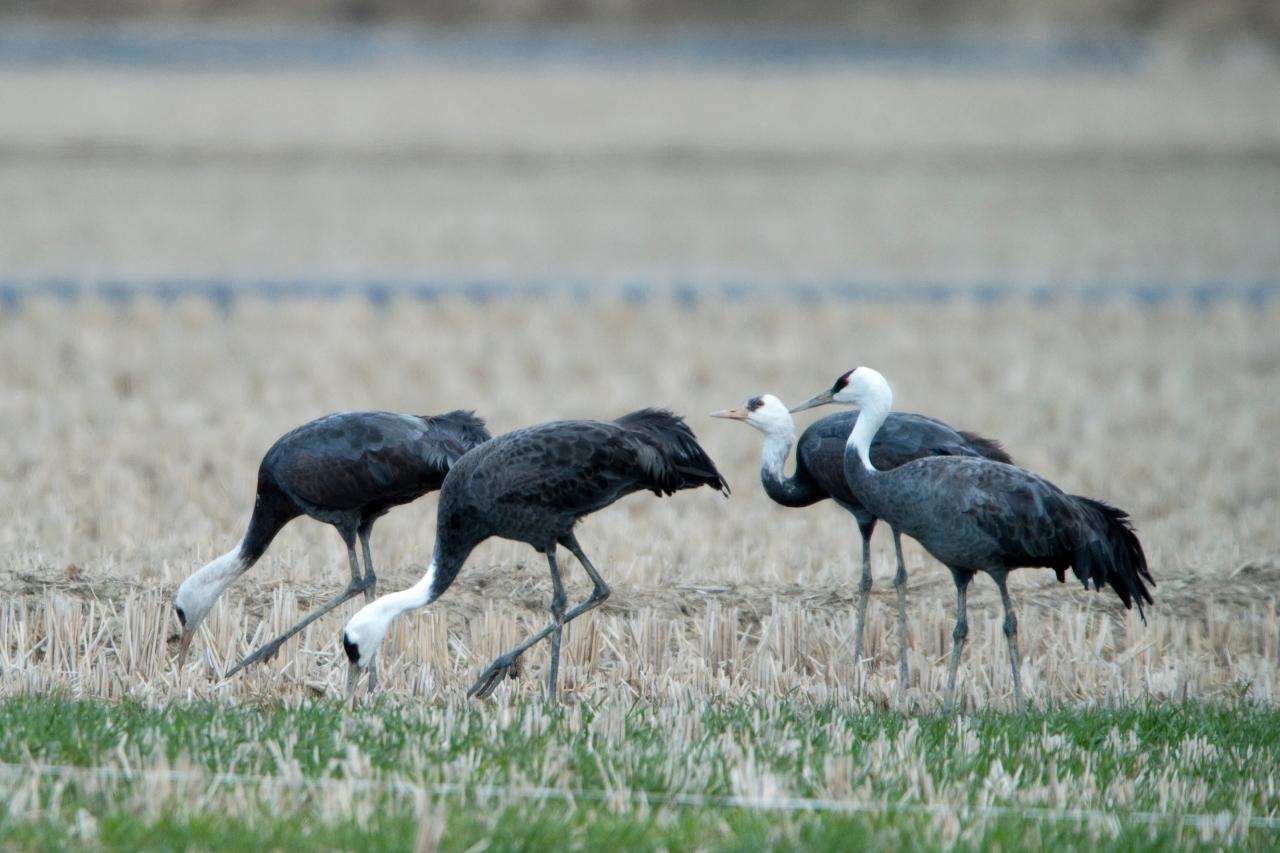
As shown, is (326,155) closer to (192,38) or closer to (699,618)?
(192,38)

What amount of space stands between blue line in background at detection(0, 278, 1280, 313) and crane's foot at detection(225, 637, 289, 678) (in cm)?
1120

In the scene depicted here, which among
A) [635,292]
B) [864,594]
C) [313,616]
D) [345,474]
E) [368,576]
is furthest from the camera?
[635,292]

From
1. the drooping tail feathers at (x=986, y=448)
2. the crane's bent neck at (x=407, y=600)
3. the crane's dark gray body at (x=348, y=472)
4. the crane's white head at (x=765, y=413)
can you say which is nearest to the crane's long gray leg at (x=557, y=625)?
the crane's bent neck at (x=407, y=600)

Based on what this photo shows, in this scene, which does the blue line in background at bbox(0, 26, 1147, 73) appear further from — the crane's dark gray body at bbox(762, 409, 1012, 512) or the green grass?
the green grass

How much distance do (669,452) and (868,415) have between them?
0.95m

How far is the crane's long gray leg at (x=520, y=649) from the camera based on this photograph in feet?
23.9

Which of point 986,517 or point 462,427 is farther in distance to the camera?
point 462,427

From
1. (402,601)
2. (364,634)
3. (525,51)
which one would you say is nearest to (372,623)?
(364,634)

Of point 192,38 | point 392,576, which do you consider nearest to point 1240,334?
point 392,576

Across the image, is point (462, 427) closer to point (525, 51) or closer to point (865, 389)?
point (865, 389)

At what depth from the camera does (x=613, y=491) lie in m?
7.73

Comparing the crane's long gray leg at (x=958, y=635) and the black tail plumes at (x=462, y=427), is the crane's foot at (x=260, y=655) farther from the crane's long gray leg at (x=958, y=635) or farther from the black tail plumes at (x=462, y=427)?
the crane's long gray leg at (x=958, y=635)

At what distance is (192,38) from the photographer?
42.6m

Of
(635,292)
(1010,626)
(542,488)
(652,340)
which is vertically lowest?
(1010,626)
